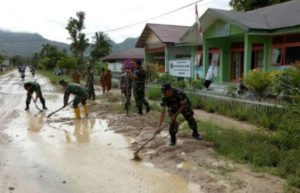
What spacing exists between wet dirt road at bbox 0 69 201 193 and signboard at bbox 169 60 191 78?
9194 millimetres

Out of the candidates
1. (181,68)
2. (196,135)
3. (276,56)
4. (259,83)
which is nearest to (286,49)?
(276,56)

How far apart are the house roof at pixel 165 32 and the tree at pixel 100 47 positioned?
28.3 meters

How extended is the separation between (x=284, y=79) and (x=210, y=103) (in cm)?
333

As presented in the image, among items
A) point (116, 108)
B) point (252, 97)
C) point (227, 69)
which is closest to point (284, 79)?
point (252, 97)

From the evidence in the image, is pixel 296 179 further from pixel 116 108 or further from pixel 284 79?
pixel 116 108

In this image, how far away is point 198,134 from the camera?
9.37 metres

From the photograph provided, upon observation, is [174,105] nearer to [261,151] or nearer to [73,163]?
[261,151]

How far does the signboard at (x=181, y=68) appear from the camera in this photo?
69.4 ft

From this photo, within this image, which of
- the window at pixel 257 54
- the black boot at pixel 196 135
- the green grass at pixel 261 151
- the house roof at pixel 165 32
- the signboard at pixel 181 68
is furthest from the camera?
the house roof at pixel 165 32

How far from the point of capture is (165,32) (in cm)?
2928

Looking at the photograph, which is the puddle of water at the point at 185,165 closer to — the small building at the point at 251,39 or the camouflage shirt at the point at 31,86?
the camouflage shirt at the point at 31,86

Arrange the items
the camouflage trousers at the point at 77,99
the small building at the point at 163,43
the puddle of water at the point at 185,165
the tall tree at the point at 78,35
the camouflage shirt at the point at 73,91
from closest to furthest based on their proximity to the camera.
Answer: the puddle of water at the point at 185,165, the camouflage shirt at the point at 73,91, the camouflage trousers at the point at 77,99, the small building at the point at 163,43, the tall tree at the point at 78,35

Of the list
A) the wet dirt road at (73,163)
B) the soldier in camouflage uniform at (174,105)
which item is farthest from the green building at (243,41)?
the soldier in camouflage uniform at (174,105)

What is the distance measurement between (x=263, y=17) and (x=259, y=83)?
27.3 ft
